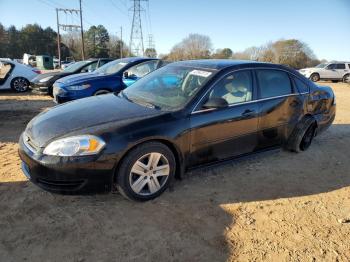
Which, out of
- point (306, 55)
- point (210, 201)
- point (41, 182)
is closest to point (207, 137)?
point (210, 201)

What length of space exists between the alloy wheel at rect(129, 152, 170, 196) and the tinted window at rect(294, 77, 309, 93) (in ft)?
9.17

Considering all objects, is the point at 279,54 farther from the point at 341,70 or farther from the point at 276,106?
the point at 276,106

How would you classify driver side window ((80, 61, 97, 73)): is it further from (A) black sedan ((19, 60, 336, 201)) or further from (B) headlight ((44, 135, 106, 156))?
(B) headlight ((44, 135, 106, 156))

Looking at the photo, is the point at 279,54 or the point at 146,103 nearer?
the point at 146,103

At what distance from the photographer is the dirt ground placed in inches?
112

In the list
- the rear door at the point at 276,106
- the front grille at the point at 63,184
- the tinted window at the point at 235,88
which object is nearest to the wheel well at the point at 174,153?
the front grille at the point at 63,184

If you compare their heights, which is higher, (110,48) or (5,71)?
(110,48)

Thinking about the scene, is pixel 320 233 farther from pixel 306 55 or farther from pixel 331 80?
pixel 306 55

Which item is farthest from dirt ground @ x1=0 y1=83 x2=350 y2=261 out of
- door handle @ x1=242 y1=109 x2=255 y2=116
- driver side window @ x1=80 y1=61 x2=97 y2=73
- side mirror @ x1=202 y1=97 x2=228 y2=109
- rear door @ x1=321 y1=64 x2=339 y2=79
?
rear door @ x1=321 y1=64 x2=339 y2=79

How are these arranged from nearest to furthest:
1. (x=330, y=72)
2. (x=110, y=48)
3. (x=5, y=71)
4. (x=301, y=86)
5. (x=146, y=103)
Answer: (x=146, y=103) < (x=301, y=86) < (x=5, y=71) < (x=330, y=72) < (x=110, y=48)

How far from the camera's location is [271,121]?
4.70 m

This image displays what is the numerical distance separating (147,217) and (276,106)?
2605mm

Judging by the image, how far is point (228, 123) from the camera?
4129 mm

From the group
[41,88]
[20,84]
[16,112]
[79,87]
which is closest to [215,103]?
[79,87]
